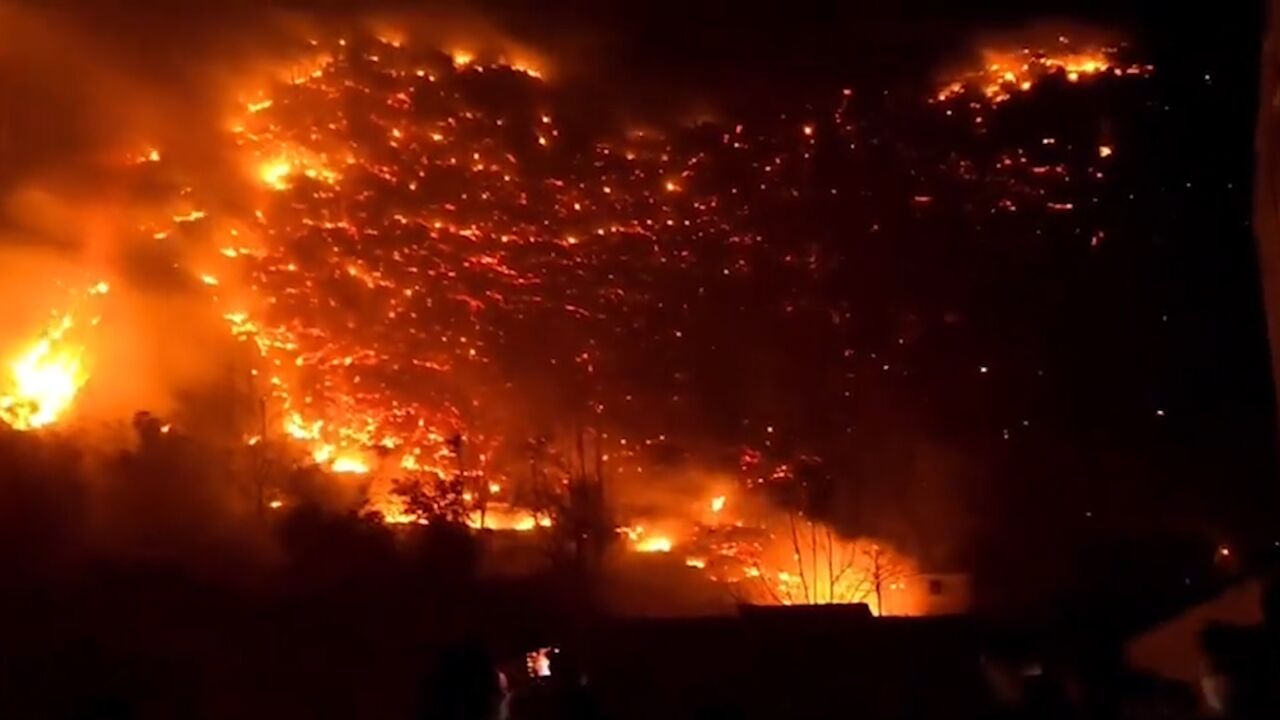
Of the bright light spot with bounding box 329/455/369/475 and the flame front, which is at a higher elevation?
the flame front

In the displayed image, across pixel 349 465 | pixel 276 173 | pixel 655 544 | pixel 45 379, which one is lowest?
pixel 655 544

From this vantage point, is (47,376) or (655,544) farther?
(655,544)

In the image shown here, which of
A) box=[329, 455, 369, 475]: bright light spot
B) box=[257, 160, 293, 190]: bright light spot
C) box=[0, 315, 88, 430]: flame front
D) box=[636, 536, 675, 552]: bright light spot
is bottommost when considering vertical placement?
box=[636, 536, 675, 552]: bright light spot

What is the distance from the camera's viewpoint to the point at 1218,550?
48.2 feet

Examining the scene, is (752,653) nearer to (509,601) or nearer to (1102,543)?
(509,601)

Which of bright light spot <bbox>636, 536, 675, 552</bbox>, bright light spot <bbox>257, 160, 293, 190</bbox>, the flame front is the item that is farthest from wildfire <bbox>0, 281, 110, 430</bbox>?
bright light spot <bbox>636, 536, 675, 552</bbox>

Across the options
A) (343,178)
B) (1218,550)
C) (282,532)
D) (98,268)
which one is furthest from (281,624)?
(1218,550)

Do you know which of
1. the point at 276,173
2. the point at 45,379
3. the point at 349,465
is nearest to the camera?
the point at 45,379

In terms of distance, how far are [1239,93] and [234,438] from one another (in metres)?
10.5

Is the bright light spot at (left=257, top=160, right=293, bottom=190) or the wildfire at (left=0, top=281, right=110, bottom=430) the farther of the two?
the bright light spot at (left=257, top=160, right=293, bottom=190)

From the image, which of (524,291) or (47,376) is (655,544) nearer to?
(524,291)

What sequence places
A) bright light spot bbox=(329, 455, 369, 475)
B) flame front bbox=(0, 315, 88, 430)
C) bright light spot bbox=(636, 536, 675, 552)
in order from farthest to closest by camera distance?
bright light spot bbox=(636, 536, 675, 552) → bright light spot bbox=(329, 455, 369, 475) → flame front bbox=(0, 315, 88, 430)

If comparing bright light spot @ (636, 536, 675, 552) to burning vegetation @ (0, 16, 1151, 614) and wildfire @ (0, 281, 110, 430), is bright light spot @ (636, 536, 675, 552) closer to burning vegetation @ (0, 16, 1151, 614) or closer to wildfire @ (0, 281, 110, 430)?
burning vegetation @ (0, 16, 1151, 614)

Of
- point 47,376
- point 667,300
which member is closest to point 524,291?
point 667,300
